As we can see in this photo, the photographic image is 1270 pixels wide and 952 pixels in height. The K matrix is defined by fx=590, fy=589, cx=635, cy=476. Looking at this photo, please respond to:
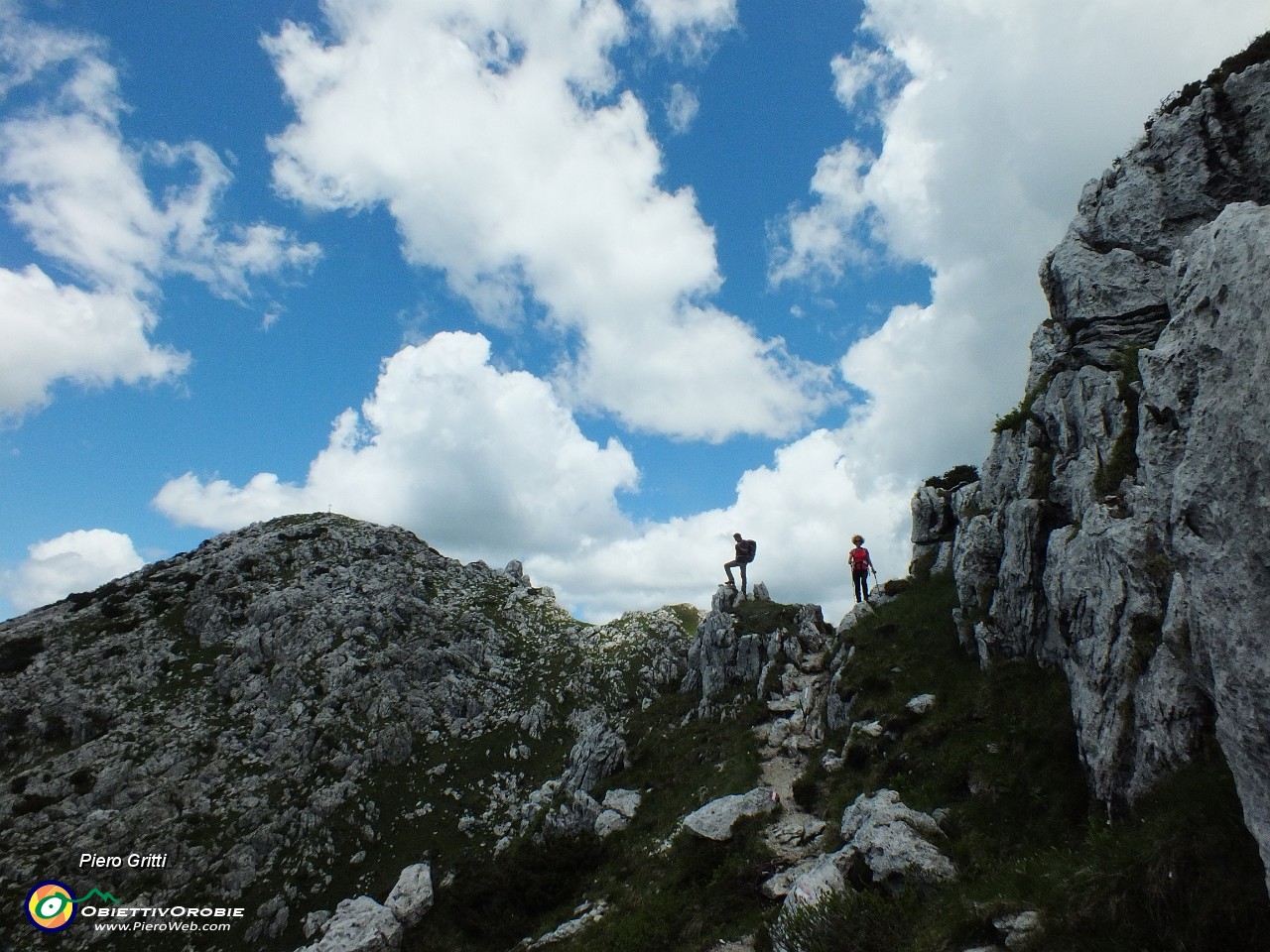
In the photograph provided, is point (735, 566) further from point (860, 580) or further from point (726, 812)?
point (726, 812)

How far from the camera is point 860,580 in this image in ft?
124

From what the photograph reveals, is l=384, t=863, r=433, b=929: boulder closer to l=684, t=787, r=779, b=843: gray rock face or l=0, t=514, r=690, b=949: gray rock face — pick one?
l=0, t=514, r=690, b=949: gray rock face


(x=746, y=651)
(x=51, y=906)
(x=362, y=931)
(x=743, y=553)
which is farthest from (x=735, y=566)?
(x=51, y=906)

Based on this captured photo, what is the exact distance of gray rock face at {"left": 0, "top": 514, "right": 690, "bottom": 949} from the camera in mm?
38281

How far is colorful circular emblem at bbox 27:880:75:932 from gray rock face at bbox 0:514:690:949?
1.06 m

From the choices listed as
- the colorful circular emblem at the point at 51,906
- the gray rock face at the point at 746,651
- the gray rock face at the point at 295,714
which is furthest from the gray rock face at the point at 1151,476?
the colorful circular emblem at the point at 51,906

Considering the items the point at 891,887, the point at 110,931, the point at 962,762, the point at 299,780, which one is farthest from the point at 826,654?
the point at 110,931

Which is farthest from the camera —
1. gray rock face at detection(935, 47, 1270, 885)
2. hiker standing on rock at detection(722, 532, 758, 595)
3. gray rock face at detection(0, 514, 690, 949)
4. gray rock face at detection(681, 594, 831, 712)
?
hiker standing on rock at detection(722, 532, 758, 595)

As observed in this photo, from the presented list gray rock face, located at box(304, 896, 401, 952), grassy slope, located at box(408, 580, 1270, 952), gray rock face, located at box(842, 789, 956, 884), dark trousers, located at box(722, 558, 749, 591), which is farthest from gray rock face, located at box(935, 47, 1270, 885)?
gray rock face, located at box(304, 896, 401, 952)

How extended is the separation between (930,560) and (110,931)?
52.0 meters

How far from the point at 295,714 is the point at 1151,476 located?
2227 inches

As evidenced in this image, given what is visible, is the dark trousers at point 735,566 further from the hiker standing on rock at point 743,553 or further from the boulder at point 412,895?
the boulder at point 412,895

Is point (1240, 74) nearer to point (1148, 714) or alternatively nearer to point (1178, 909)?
point (1148, 714)

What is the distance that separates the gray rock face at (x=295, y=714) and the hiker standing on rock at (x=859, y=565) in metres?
18.4
